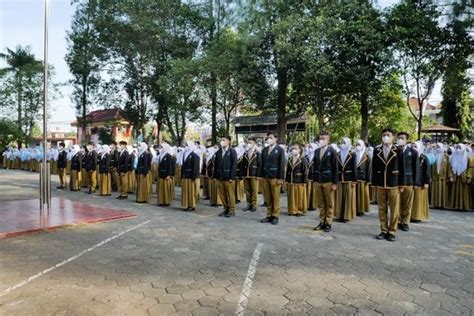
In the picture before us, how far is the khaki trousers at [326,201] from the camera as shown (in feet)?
25.5

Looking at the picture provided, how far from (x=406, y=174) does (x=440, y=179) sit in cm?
471

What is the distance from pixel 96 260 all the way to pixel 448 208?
31.9ft

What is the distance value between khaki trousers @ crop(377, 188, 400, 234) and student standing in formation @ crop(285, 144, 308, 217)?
281 centimetres

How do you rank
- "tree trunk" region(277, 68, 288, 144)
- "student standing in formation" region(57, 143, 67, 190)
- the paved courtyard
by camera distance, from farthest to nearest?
"tree trunk" region(277, 68, 288, 144) < "student standing in formation" region(57, 143, 67, 190) < the paved courtyard

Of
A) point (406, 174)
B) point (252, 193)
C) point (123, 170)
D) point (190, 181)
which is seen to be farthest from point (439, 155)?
point (123, 170)

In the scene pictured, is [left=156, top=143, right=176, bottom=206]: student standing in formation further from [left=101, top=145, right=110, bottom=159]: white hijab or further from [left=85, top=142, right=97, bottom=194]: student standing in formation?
[left=85, top=142, right=97, bottom=194]: student standing in formation

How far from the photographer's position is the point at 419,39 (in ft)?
57.2

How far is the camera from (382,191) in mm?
7277

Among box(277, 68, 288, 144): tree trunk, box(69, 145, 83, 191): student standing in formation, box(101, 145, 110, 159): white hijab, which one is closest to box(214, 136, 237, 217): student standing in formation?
box(101, 145, 110, 159): white hijab

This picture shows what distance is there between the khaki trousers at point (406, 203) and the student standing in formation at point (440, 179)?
3.89 m

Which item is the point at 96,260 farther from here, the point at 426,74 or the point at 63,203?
the point at 426,74

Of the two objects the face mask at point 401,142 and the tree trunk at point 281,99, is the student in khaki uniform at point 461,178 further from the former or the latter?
the tree trunk at point 281,99

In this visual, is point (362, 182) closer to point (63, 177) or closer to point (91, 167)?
point (91, 167)

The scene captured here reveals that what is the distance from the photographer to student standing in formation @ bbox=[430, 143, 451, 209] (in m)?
11.1
